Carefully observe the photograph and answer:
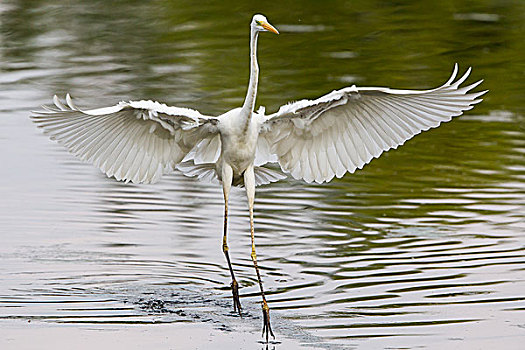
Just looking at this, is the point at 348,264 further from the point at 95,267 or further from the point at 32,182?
the point at 32,182

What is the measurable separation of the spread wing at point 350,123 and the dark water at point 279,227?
32.1 inches

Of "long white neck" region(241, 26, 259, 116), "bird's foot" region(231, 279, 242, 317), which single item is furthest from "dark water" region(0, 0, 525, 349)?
"long white neck" region(241, 26, 259, 116)

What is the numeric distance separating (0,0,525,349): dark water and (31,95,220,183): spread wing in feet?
2.75

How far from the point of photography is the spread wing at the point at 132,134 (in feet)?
25.2

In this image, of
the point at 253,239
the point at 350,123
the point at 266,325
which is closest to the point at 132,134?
the point at 253,239

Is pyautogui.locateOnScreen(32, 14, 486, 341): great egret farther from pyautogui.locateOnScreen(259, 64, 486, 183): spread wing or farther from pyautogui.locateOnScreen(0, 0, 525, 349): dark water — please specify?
pyautogui.locateOnScreen(0, 0, 525, 349): dark water

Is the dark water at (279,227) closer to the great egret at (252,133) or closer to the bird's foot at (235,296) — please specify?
the bird's foot at (235,296)

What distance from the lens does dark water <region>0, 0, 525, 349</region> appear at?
7383mm

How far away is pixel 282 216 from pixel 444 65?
7.36 meters

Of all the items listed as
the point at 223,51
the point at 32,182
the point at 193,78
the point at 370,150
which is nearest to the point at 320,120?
the point at 370,150

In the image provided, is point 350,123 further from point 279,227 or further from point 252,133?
point 279,227

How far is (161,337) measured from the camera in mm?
7141

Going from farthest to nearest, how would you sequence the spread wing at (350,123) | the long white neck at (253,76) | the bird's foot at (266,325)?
the long white neck at (253,76) < the spread wing at (350,123) < the bird's foot at (266,325)

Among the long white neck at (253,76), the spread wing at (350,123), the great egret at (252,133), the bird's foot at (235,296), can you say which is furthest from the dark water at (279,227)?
the long white neck at (253,76)
